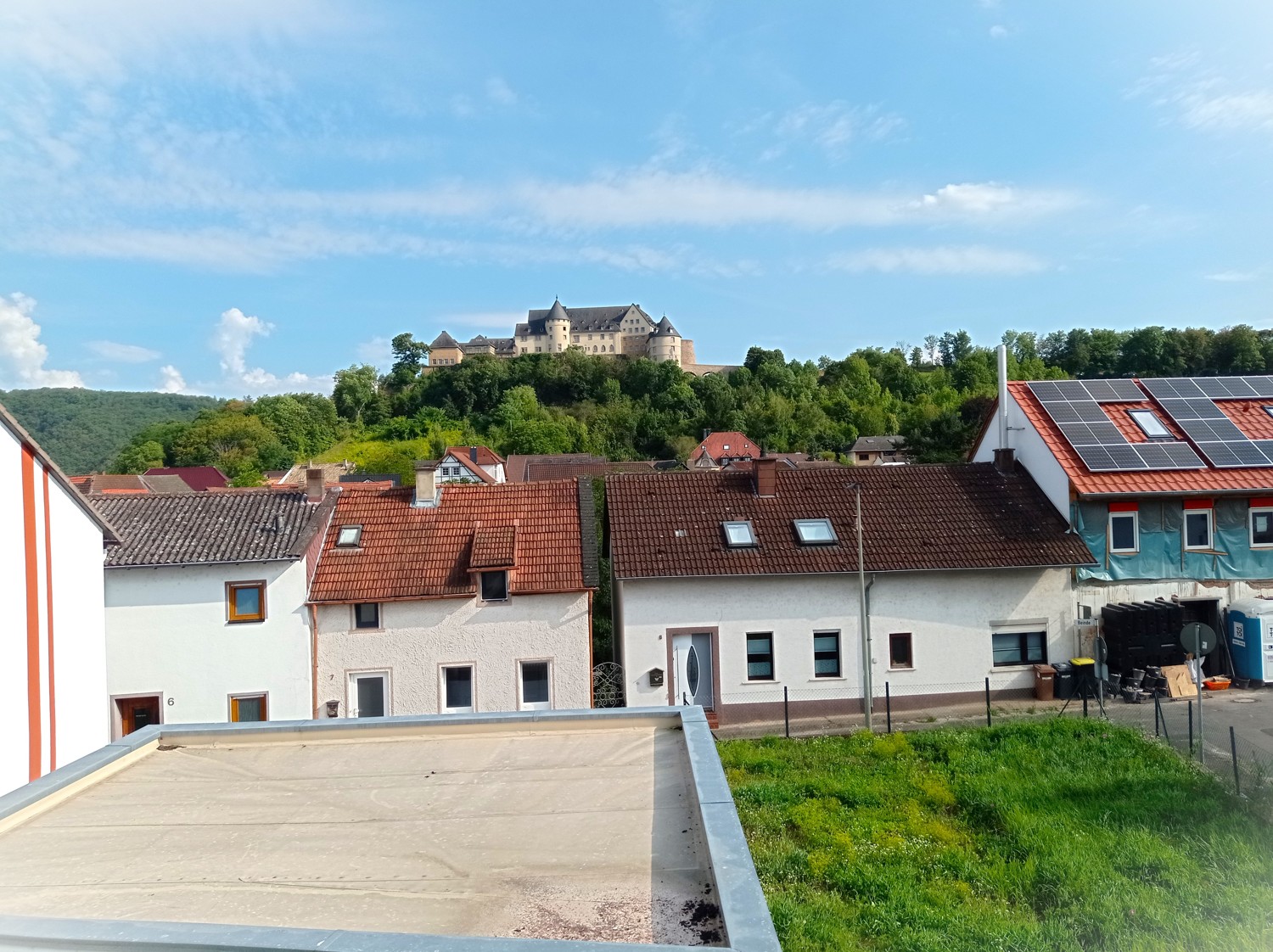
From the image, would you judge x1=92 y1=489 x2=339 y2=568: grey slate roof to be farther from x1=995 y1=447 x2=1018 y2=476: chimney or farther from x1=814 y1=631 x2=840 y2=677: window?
x1=995 y1=447 x2=1018 y2=476: chimney

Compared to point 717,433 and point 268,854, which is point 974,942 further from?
point 717,433

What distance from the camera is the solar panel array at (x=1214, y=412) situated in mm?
21078

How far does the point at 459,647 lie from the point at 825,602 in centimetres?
834

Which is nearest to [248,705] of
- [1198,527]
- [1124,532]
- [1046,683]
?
[1046,683]

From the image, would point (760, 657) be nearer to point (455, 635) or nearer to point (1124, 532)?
point (455, 635)

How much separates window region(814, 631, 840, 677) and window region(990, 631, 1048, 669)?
3.84m

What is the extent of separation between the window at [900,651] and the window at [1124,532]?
5.70m

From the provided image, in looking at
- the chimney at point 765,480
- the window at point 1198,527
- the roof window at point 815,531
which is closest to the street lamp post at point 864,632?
the roof window at point 815,531

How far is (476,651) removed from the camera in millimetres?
18984

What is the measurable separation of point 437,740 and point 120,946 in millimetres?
3529

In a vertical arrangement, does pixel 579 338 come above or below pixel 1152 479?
above

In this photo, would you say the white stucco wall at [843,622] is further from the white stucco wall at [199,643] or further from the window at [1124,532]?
the white stucco wall at [199,643]

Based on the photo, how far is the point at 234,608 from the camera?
736 inches

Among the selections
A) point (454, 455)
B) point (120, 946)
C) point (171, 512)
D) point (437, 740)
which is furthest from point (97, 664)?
point (454, 455)
